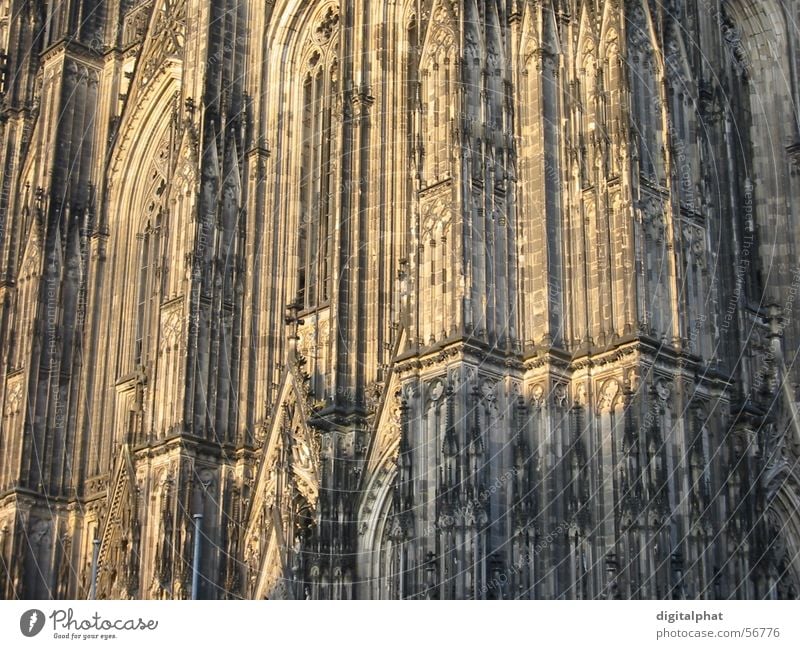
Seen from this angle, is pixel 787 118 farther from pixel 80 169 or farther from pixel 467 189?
pixel 80 169

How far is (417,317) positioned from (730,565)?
7.76 meters

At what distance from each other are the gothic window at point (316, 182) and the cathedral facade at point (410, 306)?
9 cm

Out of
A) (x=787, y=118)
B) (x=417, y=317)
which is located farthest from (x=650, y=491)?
(x=787, y=118)

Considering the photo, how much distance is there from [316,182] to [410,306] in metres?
9.35

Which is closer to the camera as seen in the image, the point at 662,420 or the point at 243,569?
the point at 662,420

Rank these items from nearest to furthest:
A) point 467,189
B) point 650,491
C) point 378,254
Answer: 1. point 650,491
2. point 467,189
3. point 378,254

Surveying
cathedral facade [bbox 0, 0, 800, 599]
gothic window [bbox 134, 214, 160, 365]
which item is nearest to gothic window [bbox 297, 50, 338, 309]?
cathedral facade [bbox 0, 0, 800, 599]

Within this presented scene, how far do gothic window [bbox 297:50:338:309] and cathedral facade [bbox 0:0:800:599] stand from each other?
9 cm

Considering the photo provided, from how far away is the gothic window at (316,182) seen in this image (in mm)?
37062

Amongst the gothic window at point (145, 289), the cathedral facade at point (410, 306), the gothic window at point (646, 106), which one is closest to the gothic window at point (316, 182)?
the cathedral facade at point (410, 306)

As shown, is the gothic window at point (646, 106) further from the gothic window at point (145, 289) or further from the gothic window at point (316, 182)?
the gothic window at point (145, 289)

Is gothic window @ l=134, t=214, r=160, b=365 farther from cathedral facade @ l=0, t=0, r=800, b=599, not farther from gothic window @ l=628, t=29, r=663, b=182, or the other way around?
gothic window @ l=628, t=29, r=663, b=182

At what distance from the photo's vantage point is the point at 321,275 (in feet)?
121
